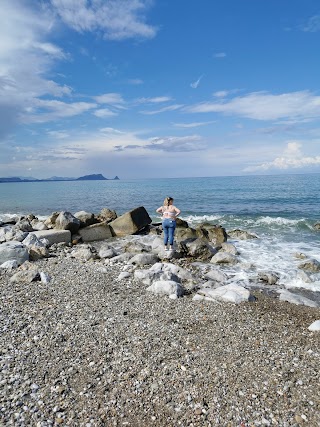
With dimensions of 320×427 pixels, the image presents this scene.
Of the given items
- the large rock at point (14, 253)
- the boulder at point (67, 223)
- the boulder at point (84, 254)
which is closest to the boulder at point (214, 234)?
the boulder at point (84, 254)

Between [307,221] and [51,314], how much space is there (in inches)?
929

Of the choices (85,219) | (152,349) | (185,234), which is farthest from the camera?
(85,219)

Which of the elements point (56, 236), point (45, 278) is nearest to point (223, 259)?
point (45, 278)

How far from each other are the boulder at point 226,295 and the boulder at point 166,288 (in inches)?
20.7

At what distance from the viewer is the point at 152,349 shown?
5.70 metres

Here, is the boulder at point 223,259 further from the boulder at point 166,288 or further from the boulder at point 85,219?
the boulder at point 85,219

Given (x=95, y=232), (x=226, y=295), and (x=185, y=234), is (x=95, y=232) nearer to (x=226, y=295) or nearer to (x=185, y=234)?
(x=185, y=234)

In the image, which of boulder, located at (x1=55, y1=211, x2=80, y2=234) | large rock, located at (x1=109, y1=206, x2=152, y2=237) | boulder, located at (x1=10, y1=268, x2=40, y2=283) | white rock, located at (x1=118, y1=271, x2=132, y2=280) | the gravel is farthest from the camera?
large rock, located at (x1=109, y1=206, x2=152, y2=237)

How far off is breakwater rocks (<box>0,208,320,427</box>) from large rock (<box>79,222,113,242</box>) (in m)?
6.71

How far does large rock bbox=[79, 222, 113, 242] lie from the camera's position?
17.9m

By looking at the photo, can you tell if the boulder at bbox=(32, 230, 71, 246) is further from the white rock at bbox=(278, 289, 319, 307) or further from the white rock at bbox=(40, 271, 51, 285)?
the white rock at bbox=(278, 289, 319, 307)

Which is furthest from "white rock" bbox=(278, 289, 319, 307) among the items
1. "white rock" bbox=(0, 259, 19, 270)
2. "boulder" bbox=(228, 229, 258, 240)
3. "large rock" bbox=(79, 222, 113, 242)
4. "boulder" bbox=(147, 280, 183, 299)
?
"large rock" bbox=(79, 222, 113, 242)

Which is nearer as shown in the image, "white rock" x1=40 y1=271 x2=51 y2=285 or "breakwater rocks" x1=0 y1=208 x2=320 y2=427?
"breakwater rocks" x1=0 y1=208 x2=320 y2=427

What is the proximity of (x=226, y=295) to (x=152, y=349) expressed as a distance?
3.38m
